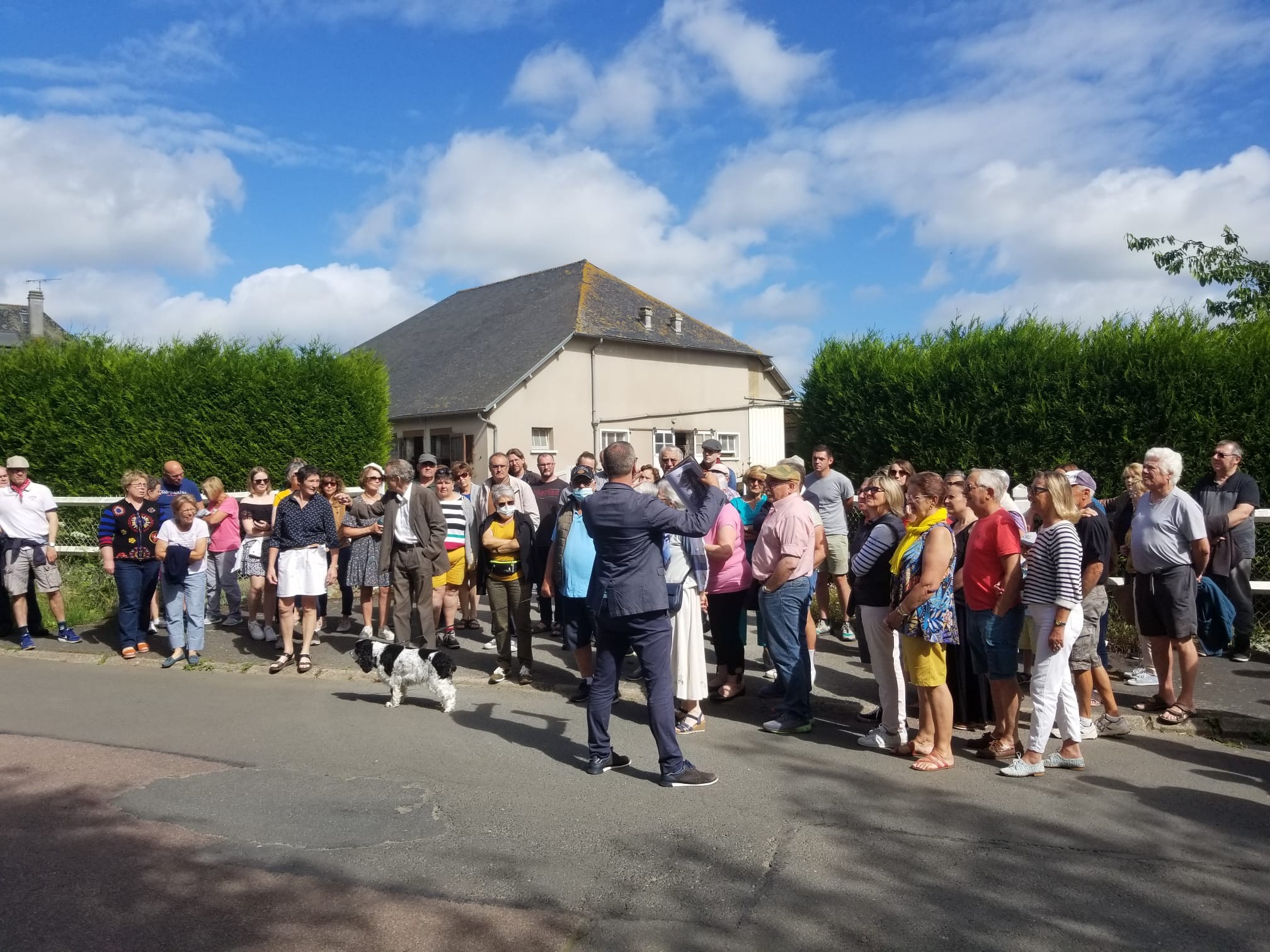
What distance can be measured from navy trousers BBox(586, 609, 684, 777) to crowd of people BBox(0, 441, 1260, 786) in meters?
0.01

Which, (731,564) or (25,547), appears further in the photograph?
(25,547)

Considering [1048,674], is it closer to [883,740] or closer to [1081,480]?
[883,740]

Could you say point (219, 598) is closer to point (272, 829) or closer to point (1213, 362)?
point (272, 829)

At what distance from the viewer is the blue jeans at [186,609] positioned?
31.5ft

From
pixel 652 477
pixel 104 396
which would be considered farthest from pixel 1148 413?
pixel 104 396

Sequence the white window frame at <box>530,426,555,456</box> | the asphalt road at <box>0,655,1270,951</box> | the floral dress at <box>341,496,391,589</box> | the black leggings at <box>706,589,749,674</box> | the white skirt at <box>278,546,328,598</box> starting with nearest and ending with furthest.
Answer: the asphalt road at <box>0,655,1270,951</box>
the black leggings at <box>706,589,749,674</box>
the white skirt at <box>278,546,328,598</box>
the floral dress at <box>341,496,391,589</box>
the white window frame at <box>530,426,555,456</box>

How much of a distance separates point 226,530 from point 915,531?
8011 millimetres

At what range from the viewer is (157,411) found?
14539 mm

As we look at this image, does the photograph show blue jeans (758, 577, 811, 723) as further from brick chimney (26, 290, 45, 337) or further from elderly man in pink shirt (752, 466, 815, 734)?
brick chimney (26, 290, 45, 337)

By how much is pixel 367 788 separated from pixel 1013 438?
350 inches

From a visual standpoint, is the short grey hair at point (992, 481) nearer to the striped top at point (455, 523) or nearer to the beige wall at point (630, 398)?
the striped top at point (455, 523)

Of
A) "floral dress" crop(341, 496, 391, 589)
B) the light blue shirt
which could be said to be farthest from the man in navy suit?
"floral dress" crop(341, 496, 391, 589)

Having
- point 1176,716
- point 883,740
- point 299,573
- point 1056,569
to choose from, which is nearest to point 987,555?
point 1056,569

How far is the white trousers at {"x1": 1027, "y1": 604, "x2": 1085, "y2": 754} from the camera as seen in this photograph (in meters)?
5.88
